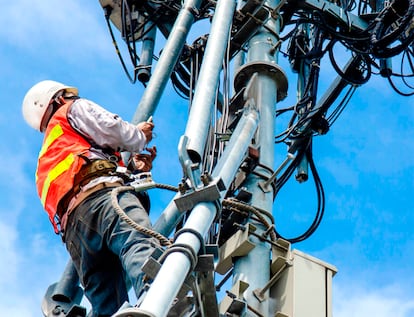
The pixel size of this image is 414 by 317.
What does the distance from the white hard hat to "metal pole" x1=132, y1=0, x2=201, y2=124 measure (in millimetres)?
554

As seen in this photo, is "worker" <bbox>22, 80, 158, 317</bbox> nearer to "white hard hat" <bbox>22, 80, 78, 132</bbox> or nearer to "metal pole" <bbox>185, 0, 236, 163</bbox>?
"white hard hat" <bbox>22, 80, 78, 132</bbox>

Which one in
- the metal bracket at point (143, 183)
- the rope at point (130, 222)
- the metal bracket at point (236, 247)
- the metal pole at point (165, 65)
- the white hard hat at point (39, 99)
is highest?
the metal pole at point (165, 65)

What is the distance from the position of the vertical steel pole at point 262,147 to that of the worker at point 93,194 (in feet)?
2.37

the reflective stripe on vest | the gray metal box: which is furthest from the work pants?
the gray metal box

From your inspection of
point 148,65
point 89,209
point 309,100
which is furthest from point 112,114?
point 309,100

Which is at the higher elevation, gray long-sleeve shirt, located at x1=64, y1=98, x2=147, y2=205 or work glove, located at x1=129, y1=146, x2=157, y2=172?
work glove, located at x1=129, y1=146, x2=157, y2=172

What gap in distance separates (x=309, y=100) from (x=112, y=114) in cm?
398

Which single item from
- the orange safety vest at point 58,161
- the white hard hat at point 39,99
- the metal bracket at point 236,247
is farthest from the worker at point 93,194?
the metal bracket at point 236,247

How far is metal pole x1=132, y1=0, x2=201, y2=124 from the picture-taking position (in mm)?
6836

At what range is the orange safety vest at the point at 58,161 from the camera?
229 inches

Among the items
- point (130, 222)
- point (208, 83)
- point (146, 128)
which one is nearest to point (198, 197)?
point (130, 222)

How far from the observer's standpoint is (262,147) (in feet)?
22.0

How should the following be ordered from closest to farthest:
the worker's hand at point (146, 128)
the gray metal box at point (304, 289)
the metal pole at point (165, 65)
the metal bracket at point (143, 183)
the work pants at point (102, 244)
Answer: the work pants at point (102, 244), the metal bracket at point (143, 183), the gray metal box at point (304, 289), the worker's hand at point (146, 128), the metal pole at point (165, 65)

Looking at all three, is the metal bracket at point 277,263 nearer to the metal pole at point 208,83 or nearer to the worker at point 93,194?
the worker at point 93,194
